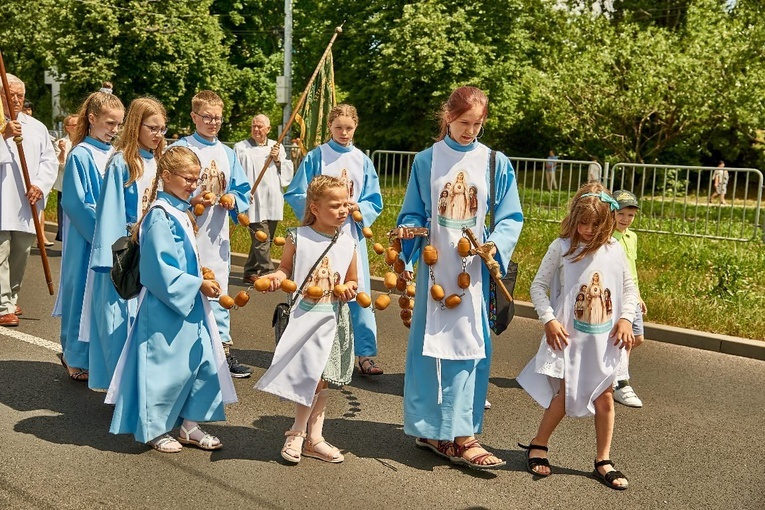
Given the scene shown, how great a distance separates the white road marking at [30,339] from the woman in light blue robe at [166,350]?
8.60 feet

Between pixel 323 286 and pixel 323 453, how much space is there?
34.6 inches

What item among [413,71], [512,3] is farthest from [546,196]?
[512,3]

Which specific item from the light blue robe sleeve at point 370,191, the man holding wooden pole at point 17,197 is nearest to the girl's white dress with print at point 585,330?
the light blue robe sleeve at point 370,191

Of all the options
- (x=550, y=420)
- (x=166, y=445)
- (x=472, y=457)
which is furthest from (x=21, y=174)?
(x=550, y=420)

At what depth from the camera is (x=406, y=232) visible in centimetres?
514

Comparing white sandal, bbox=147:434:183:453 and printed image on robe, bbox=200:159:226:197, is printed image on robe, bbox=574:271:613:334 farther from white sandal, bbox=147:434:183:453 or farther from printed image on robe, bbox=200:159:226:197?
printed image on robe, bbox=200:159:226:197

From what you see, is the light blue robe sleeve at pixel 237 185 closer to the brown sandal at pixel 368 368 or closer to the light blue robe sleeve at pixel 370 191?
the light blue robe sleeve at pixel 370 191

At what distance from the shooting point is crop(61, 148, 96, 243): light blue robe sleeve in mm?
6238

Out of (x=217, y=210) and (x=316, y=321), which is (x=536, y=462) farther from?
(x=217, y=210)

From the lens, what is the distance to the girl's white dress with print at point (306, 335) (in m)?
4.96

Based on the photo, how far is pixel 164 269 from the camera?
4.97 meters

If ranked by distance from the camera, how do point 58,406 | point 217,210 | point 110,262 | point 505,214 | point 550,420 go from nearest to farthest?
point 550,420 → point 505,214 → point 110,262 → point 58,406 → point 217,210

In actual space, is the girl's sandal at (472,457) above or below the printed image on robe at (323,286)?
below

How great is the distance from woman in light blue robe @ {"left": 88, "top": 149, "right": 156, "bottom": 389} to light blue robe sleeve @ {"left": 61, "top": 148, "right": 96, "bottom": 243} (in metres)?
0.30
